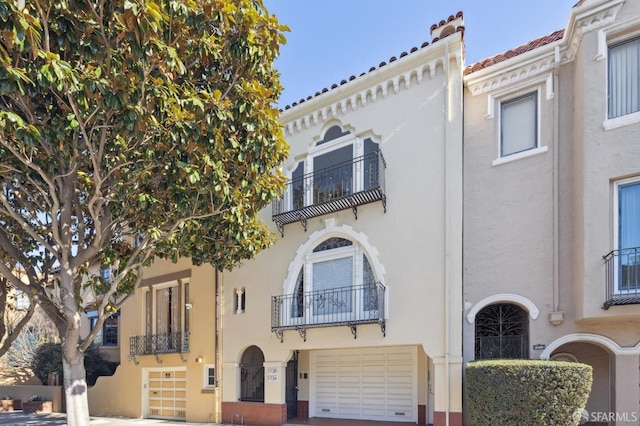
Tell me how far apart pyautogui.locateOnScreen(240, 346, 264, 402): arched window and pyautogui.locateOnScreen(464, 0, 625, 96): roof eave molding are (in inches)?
A: 413

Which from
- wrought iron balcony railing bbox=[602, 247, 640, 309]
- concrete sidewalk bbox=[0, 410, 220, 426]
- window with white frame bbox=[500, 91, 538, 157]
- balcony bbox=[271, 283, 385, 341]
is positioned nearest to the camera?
wrought iron balcony railing bbox=[602, 247, 640, 309]

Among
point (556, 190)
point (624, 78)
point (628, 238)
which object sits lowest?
point (628, 238)

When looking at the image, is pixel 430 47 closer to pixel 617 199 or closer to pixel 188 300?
pixel 617 199

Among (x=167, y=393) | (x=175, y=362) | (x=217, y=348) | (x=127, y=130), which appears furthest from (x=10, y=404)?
(x=127, y=130)

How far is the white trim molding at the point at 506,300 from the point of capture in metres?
10.6

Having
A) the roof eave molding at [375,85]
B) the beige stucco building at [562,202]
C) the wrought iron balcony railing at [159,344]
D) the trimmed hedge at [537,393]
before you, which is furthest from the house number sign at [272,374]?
the roof eave molding at [375,85]

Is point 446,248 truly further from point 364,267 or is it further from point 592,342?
point 592,342

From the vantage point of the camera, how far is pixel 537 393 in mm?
8930

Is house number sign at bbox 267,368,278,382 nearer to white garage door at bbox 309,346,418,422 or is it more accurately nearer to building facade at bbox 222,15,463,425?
building facade at bbox 222,15,463,425

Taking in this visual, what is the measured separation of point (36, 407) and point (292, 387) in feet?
42.4

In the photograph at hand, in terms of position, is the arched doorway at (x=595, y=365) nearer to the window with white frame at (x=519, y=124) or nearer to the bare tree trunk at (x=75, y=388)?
the window with white frame at (x=519, y=124)

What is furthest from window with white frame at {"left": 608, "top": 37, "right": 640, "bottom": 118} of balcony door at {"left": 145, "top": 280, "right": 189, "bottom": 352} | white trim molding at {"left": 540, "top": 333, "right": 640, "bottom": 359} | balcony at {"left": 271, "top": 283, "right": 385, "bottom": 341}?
balcony door at {"left": 145, "top": 280, "right": 189, "bottom": 352}

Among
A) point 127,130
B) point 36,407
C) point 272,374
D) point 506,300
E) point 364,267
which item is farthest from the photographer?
point 36,407

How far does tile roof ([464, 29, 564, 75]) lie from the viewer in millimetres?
11641
